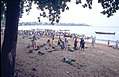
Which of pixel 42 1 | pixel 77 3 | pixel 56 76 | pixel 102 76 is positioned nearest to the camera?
pixel 42 1

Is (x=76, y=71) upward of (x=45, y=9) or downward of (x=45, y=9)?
downward

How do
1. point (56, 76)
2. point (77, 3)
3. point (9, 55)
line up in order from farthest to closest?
point (56, 76) < point (77, 3) < point (9, 55)

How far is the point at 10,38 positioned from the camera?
378 inches

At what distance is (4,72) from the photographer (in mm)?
9883

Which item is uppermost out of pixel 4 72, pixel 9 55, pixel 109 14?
pixel 109 14

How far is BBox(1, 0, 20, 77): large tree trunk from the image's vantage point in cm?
924

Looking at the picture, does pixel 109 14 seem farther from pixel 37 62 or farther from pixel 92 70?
pixel 37 62

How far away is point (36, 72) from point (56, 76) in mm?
1467

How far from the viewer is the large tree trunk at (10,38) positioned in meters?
9.24

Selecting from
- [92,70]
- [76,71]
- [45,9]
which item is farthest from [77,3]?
[92,70]

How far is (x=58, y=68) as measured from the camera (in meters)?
17.0

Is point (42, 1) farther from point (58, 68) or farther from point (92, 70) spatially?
point (92, 70)

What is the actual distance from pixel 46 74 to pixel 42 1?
598cm

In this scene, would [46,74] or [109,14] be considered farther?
[46,74]
